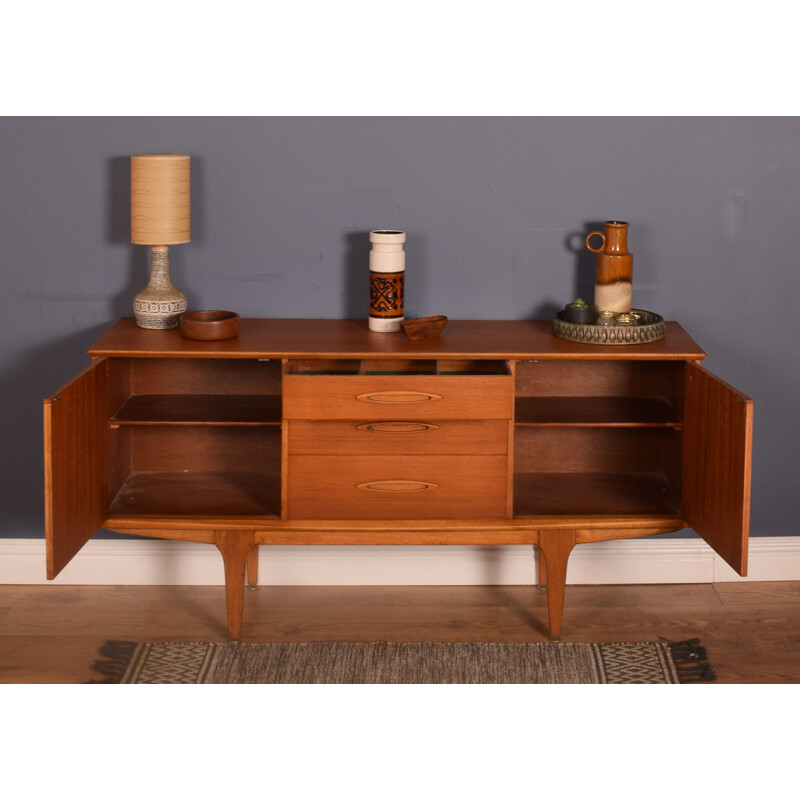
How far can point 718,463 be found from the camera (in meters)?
3.18

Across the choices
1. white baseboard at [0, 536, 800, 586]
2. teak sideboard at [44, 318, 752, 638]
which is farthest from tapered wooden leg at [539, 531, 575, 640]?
white baseboard at [0, 536, 800, 586]

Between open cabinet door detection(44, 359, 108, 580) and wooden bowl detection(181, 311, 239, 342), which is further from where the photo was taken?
wooden bowl detection(181, 311, 239, 342)

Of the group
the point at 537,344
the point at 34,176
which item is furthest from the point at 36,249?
the point at 537,344

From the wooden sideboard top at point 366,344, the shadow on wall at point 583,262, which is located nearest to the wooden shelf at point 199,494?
the wooden sideboard top at point 366,344

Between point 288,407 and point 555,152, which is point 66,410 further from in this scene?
point 555,152

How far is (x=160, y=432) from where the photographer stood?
12.5ft

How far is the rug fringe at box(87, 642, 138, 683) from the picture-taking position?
3385 mm

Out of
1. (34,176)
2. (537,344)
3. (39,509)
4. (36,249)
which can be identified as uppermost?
(34,176)

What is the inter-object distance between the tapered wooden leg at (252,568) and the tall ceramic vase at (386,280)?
899mm

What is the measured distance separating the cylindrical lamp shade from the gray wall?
158 mm

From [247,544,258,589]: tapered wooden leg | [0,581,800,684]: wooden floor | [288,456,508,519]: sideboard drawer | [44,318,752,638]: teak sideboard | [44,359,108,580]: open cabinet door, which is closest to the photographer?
[44,359,108,580]: open cabinet door

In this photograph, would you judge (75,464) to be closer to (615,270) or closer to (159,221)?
(159,221)

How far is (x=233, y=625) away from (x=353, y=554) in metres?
0.55

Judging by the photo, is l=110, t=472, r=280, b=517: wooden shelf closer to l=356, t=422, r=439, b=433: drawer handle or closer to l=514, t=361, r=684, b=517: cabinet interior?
l=356, t=422, r=439, b=433: drawer handle
